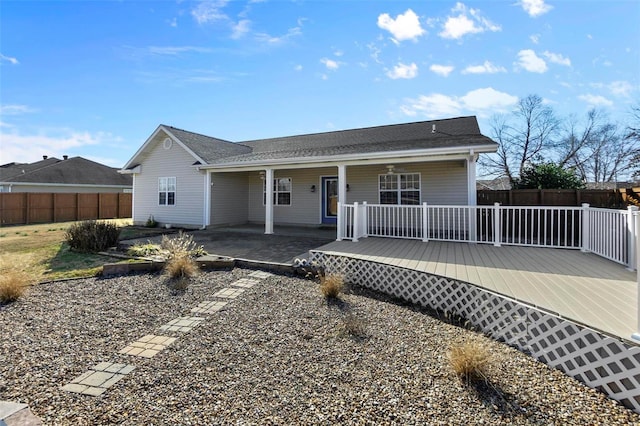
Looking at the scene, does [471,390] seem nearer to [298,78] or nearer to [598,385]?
[598,385]

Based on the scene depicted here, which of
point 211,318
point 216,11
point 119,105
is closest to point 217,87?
point 216,11

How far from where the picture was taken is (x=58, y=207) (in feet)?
62.5

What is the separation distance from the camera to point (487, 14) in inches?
349

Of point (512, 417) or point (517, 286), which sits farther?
point (517, 286)

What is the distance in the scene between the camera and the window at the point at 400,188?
11.3m

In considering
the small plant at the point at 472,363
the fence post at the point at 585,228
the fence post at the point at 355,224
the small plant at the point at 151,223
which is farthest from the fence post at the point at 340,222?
the small plant at the point at 151,223

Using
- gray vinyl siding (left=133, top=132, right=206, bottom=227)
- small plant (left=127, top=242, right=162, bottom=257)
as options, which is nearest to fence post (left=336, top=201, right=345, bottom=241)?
small plant (left=127, top=242, right=162, bottom=257)

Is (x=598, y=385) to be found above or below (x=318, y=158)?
below

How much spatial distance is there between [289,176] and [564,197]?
9789mm

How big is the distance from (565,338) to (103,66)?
15563 mm


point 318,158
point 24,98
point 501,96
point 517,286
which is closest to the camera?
point 517,286

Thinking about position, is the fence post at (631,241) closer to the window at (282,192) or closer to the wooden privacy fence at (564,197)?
the wooden privacy fence at (564,197)

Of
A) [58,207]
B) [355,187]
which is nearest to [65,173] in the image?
[58,207]

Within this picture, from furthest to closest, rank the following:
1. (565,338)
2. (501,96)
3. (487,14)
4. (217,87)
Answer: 1. (501,96)
2. (217,87)
3. (487,14)
4. (565,338)
